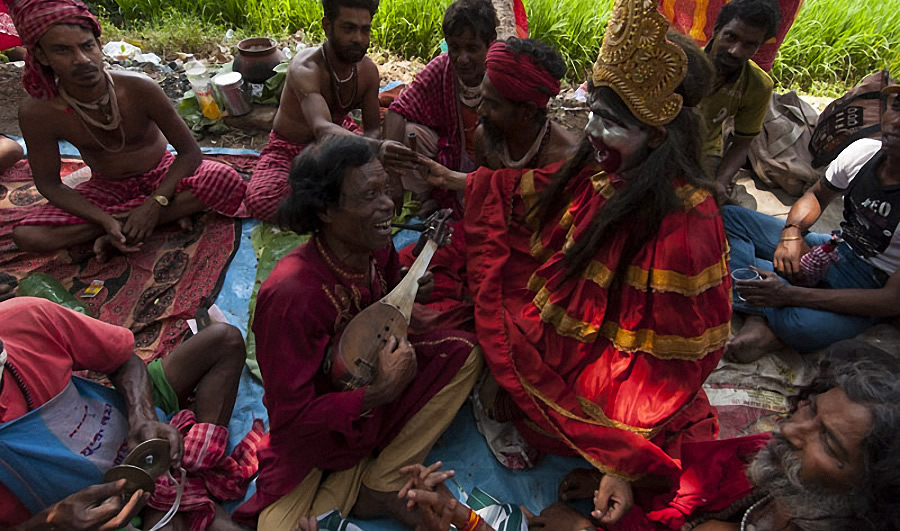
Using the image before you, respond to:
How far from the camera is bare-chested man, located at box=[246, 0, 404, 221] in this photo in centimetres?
370

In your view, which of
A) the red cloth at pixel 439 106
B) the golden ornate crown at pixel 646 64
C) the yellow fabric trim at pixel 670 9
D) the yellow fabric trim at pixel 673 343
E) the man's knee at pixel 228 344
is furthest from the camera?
the yellow fabric trim at pixel 670 9

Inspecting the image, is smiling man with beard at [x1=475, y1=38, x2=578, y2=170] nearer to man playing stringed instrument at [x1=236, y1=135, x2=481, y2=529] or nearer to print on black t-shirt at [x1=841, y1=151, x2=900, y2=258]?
man playing stringed instrument at [x1=236, y1=135, x2=481, y2=529]

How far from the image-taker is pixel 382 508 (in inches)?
101

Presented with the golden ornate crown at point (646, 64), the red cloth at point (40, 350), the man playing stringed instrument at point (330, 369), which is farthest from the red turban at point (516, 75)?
the red cloth at point (40, 350)

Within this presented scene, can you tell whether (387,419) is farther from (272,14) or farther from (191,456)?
(272,14)

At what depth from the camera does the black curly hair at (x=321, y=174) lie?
223cm

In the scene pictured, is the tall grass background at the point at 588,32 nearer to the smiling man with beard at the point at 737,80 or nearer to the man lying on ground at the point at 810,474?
the smiling man with beard at the point at 737,80

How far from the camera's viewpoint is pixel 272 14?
23.0 feet

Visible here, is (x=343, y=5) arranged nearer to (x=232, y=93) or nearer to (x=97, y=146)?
(x=97, y=146)

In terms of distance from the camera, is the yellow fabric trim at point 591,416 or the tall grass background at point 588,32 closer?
the yellow fabric trim at point 591,416

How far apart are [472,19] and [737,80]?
172cm

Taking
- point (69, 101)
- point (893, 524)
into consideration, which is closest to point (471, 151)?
point (69, 101)

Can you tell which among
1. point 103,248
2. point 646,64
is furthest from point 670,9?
point 103,248

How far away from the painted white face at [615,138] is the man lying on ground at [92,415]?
1.88 metres
